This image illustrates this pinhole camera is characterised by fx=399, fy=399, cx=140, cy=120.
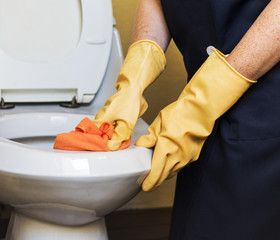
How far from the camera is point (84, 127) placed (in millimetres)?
658

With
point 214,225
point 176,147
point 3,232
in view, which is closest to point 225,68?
point 176,147

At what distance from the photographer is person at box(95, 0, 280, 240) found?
63cm

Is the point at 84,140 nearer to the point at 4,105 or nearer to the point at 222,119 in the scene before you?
the point at 222,119

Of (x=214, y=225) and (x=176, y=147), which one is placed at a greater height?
(x=176, y=147)

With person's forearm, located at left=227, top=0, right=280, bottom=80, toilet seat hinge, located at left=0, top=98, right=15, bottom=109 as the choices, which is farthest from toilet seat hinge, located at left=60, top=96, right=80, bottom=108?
person's forearm, located at left=227, top=0, right=280, bottom=80

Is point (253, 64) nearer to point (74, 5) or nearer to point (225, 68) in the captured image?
point (225, 68)

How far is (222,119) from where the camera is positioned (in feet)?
2.32

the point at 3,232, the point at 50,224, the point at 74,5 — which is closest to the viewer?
the point at 50,224

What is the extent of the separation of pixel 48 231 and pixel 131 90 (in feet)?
0.97

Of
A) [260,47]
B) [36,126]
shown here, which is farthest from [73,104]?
[260,47]

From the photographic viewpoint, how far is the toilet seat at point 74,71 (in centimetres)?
92

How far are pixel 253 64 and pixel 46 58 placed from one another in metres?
0.53

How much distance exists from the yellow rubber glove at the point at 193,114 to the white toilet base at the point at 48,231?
0.55 ft

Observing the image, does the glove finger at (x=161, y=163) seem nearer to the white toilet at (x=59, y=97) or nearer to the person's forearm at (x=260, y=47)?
the white toilet at (x=59, y=97)
